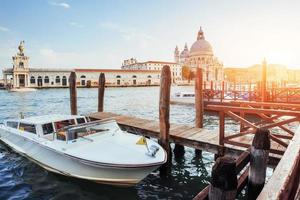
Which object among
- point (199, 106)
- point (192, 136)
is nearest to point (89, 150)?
point (192, 136)

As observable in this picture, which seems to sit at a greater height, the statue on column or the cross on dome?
the cross on dome

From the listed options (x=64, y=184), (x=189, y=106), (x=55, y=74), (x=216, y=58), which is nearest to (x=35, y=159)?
(x=64, y=184)

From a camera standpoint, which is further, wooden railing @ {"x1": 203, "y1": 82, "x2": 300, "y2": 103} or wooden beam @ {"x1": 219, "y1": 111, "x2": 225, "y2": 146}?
wooden railing @ {"x1": 203, "y1": 82, "x2": 300, "y2": 103}

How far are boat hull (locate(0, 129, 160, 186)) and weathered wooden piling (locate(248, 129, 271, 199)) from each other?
90.2 inches

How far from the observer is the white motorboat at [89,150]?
231 inches

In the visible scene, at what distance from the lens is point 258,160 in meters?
4.05

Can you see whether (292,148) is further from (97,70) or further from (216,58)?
(216,58)

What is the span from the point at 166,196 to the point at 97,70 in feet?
271

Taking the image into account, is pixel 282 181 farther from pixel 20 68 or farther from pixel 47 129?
pixel 20 68

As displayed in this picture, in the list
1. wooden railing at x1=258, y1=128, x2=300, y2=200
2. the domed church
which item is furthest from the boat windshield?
the domed church

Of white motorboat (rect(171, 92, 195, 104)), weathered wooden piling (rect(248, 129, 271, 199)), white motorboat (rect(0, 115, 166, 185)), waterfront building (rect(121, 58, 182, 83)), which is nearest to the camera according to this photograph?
weathered wooden piling (rect(248, 129, 271, 199))

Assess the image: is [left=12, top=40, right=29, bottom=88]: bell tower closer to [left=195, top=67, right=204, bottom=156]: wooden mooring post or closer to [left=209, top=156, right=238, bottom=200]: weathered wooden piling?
[left=195, top=67, right=204, bottom=156]: wooden mooring post

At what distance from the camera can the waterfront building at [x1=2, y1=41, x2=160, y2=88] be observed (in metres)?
74.4

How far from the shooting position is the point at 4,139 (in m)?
9.29
